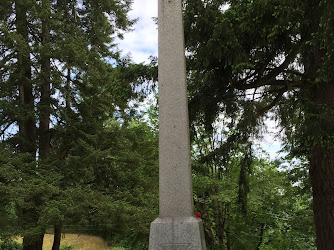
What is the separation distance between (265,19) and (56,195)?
260 inches

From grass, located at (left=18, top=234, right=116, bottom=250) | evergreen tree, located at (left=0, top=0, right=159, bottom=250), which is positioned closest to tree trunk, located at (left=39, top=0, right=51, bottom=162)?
evergreen tree, located at (left=0, top=0, right=159, bottom=250)

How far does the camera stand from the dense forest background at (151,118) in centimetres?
531

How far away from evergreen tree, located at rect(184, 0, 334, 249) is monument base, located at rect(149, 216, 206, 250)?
8.01 ft

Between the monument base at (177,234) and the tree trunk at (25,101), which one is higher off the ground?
the tree trunk at (25,101)

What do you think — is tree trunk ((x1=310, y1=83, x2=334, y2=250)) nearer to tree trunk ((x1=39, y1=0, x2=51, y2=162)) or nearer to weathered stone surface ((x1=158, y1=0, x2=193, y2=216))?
weathered stone surface ((x1=158, y1=0, x2=193, y2=216))

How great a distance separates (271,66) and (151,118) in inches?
347

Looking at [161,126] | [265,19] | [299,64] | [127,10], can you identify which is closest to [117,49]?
[127,10]

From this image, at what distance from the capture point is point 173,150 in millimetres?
3646

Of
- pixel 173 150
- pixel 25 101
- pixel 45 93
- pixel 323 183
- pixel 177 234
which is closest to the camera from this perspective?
pixel 177 234

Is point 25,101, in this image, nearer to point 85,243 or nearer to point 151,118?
point 151,118

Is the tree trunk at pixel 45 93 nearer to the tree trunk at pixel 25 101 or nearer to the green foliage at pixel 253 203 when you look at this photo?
the tree trunk at pixel 25 101

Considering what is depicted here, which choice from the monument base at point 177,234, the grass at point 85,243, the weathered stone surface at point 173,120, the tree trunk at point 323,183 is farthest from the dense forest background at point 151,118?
the grass at point 85,243

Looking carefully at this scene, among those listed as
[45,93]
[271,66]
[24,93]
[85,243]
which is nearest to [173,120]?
[271,66]

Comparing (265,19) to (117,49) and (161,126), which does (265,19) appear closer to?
(161,126)
